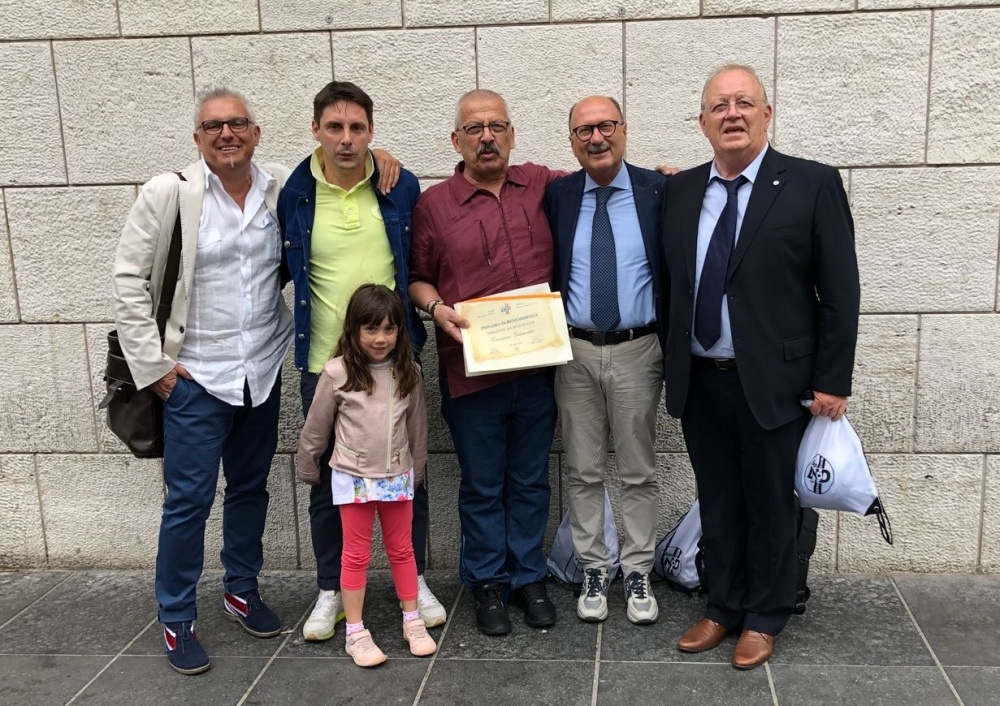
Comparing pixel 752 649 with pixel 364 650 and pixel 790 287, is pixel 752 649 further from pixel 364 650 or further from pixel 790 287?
pixel 364 650

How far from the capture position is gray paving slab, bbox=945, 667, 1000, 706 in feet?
10.2

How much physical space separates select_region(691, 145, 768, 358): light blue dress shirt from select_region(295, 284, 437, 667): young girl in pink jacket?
3.69 feet

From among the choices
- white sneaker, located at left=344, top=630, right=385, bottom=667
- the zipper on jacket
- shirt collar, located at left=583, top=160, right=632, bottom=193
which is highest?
shirt collar, located at left=583, top=160, right=632, bottom=193

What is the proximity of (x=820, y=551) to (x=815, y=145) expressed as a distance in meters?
1.89

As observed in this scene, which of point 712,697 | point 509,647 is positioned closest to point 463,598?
point 509,647

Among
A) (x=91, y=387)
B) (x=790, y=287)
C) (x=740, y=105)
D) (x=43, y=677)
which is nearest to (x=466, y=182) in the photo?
(x=740, y=105)

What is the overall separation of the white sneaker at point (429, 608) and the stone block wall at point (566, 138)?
54cm

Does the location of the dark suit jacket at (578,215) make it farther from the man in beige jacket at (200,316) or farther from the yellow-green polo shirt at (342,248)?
the man in beige jacket at (200,316)

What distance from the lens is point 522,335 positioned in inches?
136

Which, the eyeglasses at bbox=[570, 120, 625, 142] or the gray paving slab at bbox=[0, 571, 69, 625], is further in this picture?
the gray paving slab at bbox=[0, 571, 69, 625]

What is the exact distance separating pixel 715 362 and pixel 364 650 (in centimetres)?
175

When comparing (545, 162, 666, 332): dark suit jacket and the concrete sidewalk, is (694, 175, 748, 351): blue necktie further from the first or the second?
the concrete sidewalk

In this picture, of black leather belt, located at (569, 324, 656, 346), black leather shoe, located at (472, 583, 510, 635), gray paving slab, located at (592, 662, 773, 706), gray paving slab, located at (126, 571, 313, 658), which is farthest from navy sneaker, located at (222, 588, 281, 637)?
black leather belt, located at (569, 324, 656, 346)

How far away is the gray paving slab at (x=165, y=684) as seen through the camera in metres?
3.31
